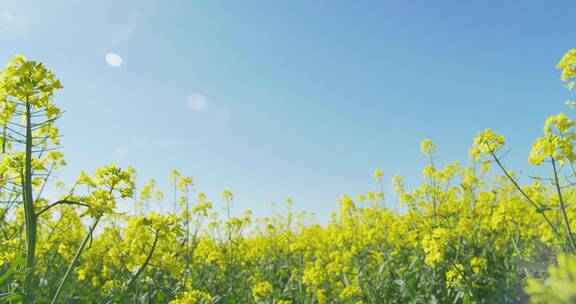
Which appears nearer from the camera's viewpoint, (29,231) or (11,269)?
(11,269)

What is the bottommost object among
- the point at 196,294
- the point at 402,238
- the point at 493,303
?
the point at 493,303

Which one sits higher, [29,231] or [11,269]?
[29,231]

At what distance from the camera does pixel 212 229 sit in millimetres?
6777

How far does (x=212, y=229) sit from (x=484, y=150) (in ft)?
16.0

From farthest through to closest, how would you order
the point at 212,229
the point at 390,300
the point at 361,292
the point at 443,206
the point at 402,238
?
the point at 402,238 < the point at 212,229 < the point at 443,206 < the point at 361,292 < the point at 390,300

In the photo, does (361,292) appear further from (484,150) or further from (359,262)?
(484,150)

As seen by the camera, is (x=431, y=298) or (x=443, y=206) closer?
(x=431, y=298)

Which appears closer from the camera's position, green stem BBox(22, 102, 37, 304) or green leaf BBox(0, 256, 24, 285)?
green leaf BBox(0, 256, 24, 285)

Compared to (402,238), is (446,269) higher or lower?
lower

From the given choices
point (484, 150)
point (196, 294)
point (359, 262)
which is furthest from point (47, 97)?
point (359, 262)

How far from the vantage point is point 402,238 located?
746 cm

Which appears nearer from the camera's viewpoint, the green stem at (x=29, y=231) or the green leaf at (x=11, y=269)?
the green leaf at (x=11, y=269)

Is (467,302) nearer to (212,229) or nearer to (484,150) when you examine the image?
(484,150)

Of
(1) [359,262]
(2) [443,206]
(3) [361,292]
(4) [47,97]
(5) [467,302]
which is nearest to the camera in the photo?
(4) [47,97]
